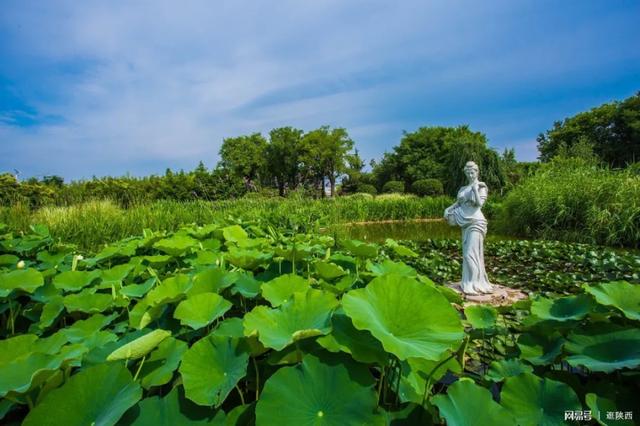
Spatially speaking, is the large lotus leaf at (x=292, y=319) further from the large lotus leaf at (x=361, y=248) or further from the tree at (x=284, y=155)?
the tree at (x=284, y=155)

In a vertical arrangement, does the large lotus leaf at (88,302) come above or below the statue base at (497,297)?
above

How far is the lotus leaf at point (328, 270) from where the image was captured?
51.9 inches

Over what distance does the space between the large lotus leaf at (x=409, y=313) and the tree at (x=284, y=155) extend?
3243 cm

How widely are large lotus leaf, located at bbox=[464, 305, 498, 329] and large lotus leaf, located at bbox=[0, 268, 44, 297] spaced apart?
1606 millimetres

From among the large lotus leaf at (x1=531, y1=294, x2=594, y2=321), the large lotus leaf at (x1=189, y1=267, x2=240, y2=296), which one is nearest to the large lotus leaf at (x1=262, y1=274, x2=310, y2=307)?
the large lotus leaf at (x1=189, y1=267, x2=240, y2=296)

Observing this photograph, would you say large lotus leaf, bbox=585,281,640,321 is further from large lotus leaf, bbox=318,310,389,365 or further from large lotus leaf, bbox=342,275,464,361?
large lotus leaf, bbox=318,310,389,365

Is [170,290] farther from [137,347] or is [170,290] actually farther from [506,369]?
[506,369]

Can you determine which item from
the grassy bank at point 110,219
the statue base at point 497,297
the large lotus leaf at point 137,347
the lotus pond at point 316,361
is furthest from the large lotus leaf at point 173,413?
the statue base at point 497,297

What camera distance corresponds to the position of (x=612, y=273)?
4.80 metres

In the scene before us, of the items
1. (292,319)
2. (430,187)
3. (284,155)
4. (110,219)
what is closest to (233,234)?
(292,319)

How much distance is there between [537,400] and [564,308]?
1.29 feet

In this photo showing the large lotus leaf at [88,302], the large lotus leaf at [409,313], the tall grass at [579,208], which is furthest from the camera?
the tall grass at [579,208]

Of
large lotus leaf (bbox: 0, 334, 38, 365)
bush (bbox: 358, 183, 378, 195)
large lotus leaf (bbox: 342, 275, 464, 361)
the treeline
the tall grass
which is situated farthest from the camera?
bush (bbox: 358, 183, 378, 195)

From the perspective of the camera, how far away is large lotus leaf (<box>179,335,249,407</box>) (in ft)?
2.16
